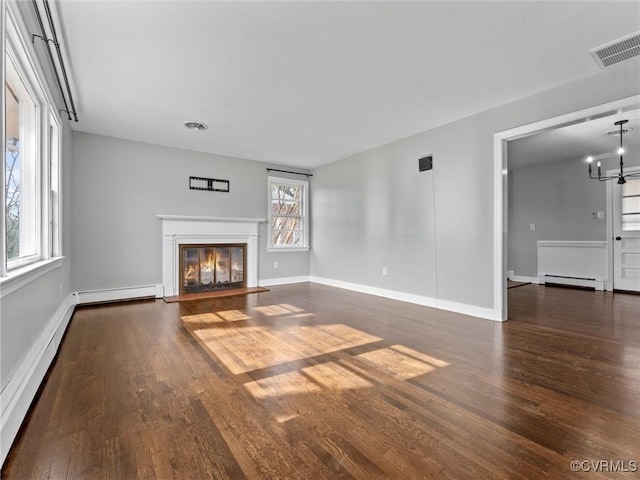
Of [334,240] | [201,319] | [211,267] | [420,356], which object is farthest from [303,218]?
[420,356]

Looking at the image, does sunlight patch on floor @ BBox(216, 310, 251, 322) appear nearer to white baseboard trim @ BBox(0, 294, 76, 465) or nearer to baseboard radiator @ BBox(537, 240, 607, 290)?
white baseboard trim @ BBox(0, 294, 76, 465)

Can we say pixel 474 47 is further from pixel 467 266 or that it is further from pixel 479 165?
pixel 467 266

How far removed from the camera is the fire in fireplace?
5.25m

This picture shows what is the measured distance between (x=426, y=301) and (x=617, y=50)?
312cm

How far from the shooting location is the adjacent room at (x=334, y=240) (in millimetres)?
1505

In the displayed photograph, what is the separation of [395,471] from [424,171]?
383 cm

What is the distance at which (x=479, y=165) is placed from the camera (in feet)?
12.3

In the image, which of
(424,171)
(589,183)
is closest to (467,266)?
(424,171)

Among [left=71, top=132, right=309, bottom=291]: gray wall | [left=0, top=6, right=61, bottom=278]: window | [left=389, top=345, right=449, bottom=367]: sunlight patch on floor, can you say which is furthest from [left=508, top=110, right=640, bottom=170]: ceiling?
[left=0, top=6, right=61, bottom=278]: window

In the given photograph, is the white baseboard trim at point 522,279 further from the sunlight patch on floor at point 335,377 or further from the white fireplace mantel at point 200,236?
the sunlight patch on floor at point 335,377

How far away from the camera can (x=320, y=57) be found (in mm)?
2586

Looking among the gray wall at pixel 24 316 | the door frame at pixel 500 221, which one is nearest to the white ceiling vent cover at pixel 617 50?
the door frame at pixel 500 221

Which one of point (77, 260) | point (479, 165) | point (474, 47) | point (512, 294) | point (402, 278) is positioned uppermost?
point (474, 47)

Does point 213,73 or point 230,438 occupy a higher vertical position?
point 213,73
